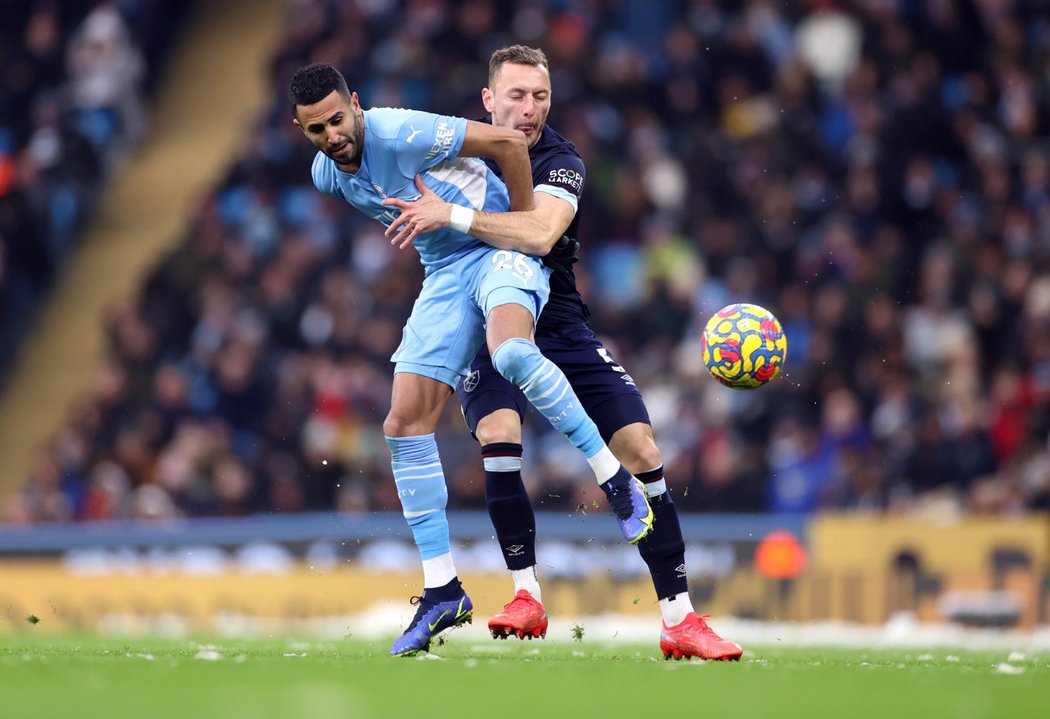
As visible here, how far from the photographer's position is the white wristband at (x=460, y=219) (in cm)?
723

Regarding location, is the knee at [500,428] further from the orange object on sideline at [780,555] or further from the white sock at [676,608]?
the orange object on sideline at [780,555]

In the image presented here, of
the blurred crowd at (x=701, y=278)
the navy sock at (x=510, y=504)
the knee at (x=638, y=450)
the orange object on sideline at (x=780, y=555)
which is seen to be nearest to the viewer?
the knee at (x=638, y=450)

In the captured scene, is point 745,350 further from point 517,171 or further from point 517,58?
point 517,58

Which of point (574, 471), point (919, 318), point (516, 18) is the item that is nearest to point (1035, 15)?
point (919, 318)

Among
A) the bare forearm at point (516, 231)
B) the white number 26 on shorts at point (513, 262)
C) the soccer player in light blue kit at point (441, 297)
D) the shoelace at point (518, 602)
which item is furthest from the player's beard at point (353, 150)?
the shoelace at point (518, 602)

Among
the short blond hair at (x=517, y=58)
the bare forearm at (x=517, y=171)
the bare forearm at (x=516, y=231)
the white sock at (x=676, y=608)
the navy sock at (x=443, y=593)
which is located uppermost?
the short blond hair at (x=517, y=58)

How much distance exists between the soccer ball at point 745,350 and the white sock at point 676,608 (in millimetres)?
1009

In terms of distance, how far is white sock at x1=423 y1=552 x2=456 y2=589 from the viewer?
7.34 meters

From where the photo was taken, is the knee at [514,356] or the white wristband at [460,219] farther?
the white wristband at [460,219]

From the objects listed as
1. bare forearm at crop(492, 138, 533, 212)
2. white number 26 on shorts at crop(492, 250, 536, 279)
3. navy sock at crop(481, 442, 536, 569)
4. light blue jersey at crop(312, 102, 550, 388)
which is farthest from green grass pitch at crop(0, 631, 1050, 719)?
bare forearm at crop(492, 138, 533, 212)

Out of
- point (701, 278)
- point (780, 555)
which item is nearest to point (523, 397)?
point (780, 555)

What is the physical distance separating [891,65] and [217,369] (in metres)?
6.74

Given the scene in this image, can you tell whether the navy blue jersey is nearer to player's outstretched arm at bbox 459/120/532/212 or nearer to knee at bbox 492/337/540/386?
player's outstretched arm at bbox 459/120/532/212

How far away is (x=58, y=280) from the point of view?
1919 centimetres
